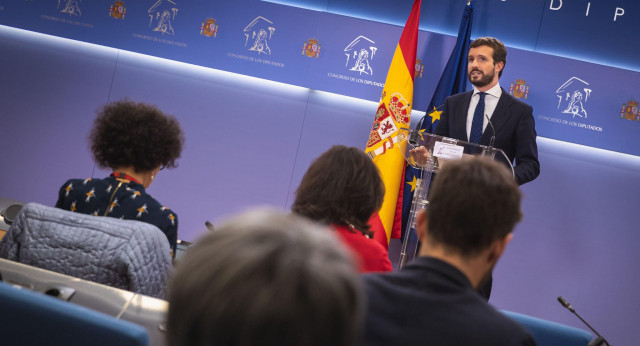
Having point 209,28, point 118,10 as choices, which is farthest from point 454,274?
point 118,10

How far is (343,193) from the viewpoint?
2150mm

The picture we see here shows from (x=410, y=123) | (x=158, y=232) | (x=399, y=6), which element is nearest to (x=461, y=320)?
(x=158, y=232)

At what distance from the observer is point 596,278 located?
505 centimetres

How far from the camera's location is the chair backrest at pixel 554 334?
6.24ft

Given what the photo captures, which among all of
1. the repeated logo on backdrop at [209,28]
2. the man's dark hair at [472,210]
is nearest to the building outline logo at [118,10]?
the repeated logo on backdrop at [209,28]

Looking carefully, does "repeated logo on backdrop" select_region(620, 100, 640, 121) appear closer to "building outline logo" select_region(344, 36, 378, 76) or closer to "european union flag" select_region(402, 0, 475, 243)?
"european union flag" select_region(402, 0, 475, 243)

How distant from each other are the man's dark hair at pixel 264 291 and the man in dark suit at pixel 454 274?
588mm

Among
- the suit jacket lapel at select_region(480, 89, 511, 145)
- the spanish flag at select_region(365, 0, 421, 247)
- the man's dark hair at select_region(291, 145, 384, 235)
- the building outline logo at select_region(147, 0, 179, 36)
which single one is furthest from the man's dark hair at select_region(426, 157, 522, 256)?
the building outline logo at select_region(147, 0, 179, 36)

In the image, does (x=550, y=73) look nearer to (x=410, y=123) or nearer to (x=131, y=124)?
(x=410, y=123)

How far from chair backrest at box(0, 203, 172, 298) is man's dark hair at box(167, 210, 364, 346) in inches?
43.5

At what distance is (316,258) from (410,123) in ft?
15.8

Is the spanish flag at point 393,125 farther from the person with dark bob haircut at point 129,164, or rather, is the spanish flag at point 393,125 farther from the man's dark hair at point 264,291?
the man's dark hair at point 264,291

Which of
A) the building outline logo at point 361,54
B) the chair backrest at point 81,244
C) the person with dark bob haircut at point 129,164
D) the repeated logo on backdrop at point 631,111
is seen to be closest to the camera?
the chair backrest at point 81,244

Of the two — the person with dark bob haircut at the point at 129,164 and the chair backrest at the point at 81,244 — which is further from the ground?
the person with dark bob haircut at the point at 129,164
